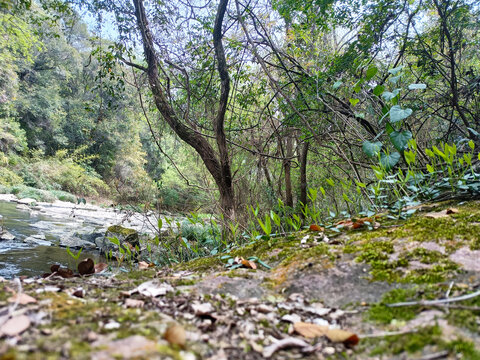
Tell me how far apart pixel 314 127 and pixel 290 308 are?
3296 millimetres

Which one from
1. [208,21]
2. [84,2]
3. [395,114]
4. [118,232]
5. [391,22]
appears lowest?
[118,232]

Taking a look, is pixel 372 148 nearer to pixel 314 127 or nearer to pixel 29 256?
pixel 314 127

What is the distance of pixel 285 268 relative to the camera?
143cm

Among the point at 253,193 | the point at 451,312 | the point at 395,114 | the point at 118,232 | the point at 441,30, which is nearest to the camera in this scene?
the point at 451,312

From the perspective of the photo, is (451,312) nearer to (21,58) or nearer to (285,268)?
(285,268)

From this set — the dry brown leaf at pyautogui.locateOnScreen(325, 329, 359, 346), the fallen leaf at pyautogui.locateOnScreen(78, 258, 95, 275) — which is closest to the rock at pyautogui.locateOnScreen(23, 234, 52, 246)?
the fallen leaf at pyautogui.locateOnScreen(78, 258, 95, 275)

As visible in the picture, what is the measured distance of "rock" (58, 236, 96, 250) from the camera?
5.92 metres

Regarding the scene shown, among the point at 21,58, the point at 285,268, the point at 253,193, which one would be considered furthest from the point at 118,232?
the point at 21,58

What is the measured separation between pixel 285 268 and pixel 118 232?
5.47 meters

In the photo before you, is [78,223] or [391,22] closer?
[391,22]

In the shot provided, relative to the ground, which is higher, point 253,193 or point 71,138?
point 71,138

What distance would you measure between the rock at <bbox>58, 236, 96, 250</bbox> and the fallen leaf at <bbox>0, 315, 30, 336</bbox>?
6.07m

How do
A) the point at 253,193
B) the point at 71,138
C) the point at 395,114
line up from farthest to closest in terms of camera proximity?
the point at 71,138 < the point at 253,193 < the point at 395,114

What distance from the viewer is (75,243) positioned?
6.04 meters
